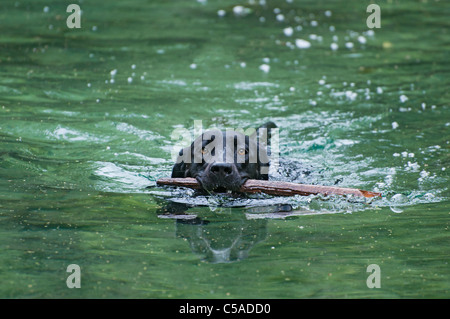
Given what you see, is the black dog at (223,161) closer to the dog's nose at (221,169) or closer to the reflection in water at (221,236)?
the dog's nose at (221,169)

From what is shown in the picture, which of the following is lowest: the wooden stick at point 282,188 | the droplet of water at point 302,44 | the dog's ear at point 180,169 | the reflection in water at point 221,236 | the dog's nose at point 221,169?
the reflection in water at point 221,236

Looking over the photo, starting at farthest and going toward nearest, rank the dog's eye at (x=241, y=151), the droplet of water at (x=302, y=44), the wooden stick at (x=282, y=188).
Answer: the droplet of water at (x=302, y=44) < the dog's eye at (x=241, y=151) < the wooden stick at (x=282, y=188)

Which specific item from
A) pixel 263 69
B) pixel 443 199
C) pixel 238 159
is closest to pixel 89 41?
pixel 263 69

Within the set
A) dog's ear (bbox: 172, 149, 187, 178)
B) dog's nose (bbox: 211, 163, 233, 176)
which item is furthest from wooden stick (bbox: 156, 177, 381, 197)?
dog's ear (bbox: 172, 149, 187, 178)

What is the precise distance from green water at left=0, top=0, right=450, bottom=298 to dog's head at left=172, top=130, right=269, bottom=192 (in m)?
0.29

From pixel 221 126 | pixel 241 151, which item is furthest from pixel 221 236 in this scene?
pixel 221 126

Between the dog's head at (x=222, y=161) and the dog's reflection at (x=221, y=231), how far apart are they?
27 cm

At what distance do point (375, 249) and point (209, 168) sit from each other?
1862 millimetres

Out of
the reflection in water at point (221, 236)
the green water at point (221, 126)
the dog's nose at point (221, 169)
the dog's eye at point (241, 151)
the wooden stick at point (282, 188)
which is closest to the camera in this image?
the green water at point (221, 126)

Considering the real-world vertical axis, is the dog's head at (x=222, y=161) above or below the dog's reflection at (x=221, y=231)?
above

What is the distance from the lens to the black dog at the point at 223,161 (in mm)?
6285

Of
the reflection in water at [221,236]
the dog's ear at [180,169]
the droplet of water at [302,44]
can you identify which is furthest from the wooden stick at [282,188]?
the droplet of water at [302,44]

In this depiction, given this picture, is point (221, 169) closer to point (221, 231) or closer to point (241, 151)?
point (241, 151)
